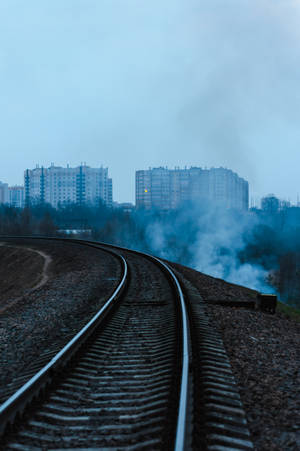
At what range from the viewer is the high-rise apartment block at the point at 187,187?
137m

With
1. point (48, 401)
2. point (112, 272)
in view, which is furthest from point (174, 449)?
point (112, 272)

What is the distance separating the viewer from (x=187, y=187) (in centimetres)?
14412

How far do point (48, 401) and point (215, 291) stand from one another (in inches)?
368

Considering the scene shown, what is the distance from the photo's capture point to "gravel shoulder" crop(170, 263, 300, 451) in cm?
360

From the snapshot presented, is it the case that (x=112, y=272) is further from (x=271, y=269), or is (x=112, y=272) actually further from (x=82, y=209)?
(x=82, y=209)

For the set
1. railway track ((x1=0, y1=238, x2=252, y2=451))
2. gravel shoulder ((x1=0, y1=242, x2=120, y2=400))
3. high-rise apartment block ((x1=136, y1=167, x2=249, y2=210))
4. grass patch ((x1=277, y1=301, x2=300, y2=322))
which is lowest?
grass patch ((x1=277, y1=301, x2=300, y2=322))

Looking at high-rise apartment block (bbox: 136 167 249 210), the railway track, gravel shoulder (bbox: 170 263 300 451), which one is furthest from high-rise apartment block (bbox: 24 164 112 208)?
the railway track

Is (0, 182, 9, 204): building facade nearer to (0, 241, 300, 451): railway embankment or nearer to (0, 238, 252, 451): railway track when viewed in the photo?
(0, 241, 300, 451): railway embankment

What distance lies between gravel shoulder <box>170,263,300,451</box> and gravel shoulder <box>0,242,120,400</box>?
2.94 metres

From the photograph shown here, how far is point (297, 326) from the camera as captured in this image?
9578 millimetres

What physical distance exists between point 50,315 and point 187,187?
137000mm

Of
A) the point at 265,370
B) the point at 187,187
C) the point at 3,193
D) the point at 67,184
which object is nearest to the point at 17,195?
the point at 3,193

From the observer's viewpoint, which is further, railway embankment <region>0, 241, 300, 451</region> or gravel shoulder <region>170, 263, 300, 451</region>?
railway embankment <region>0, 241, 300, 451</region>

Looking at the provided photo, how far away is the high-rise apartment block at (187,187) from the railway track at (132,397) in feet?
419
